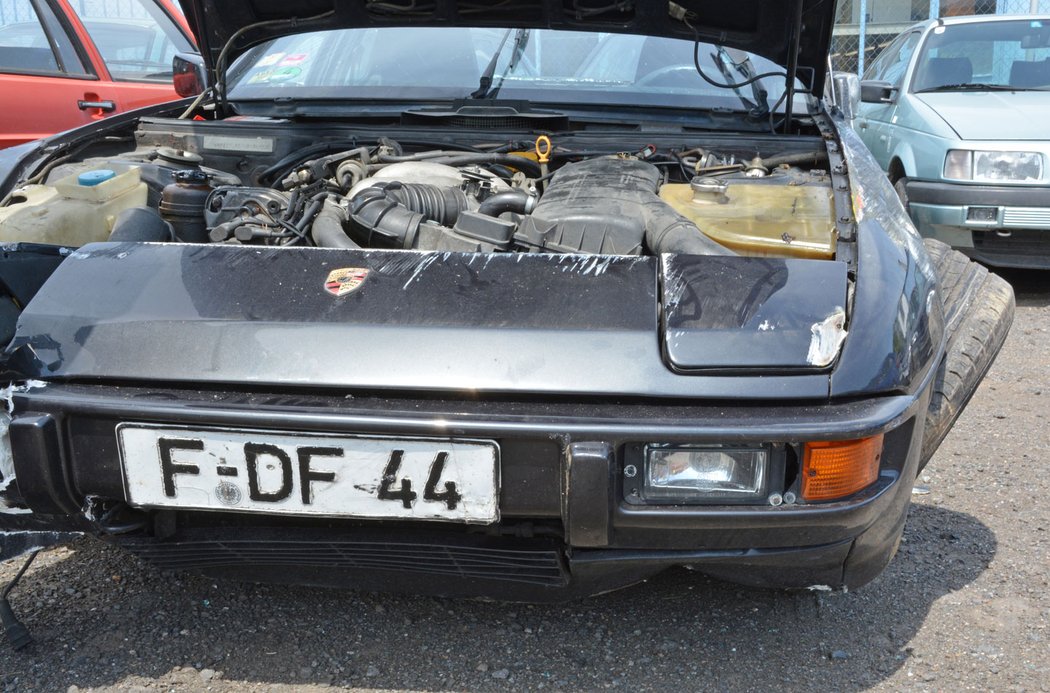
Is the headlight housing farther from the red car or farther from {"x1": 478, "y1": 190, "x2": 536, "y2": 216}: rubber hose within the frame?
the red car

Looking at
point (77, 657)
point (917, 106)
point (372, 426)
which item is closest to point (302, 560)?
point (372, 426)

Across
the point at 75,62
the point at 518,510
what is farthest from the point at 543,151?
the point at 75,62

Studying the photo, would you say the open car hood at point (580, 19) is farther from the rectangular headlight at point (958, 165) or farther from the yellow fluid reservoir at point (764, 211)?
the rectangular headlight at point (958, 165)

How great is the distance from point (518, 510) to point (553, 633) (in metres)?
0.55

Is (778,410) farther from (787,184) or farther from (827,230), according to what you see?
(787,184)

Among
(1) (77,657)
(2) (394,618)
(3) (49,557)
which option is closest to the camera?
(1) (77,657)

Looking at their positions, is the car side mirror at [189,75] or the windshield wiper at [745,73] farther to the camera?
the car side mirror at [189,75]

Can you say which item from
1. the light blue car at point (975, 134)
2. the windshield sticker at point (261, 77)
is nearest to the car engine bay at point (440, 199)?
the windshield sticker at point (261, 77)

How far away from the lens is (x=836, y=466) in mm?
1581

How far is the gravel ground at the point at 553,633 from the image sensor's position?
1.88 meters

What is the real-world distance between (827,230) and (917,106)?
3748 millimetres

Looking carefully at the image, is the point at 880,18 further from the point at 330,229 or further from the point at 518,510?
the point at 518,510

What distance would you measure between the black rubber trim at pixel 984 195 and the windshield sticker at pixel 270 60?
3348 mm

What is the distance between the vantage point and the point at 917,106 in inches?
209
